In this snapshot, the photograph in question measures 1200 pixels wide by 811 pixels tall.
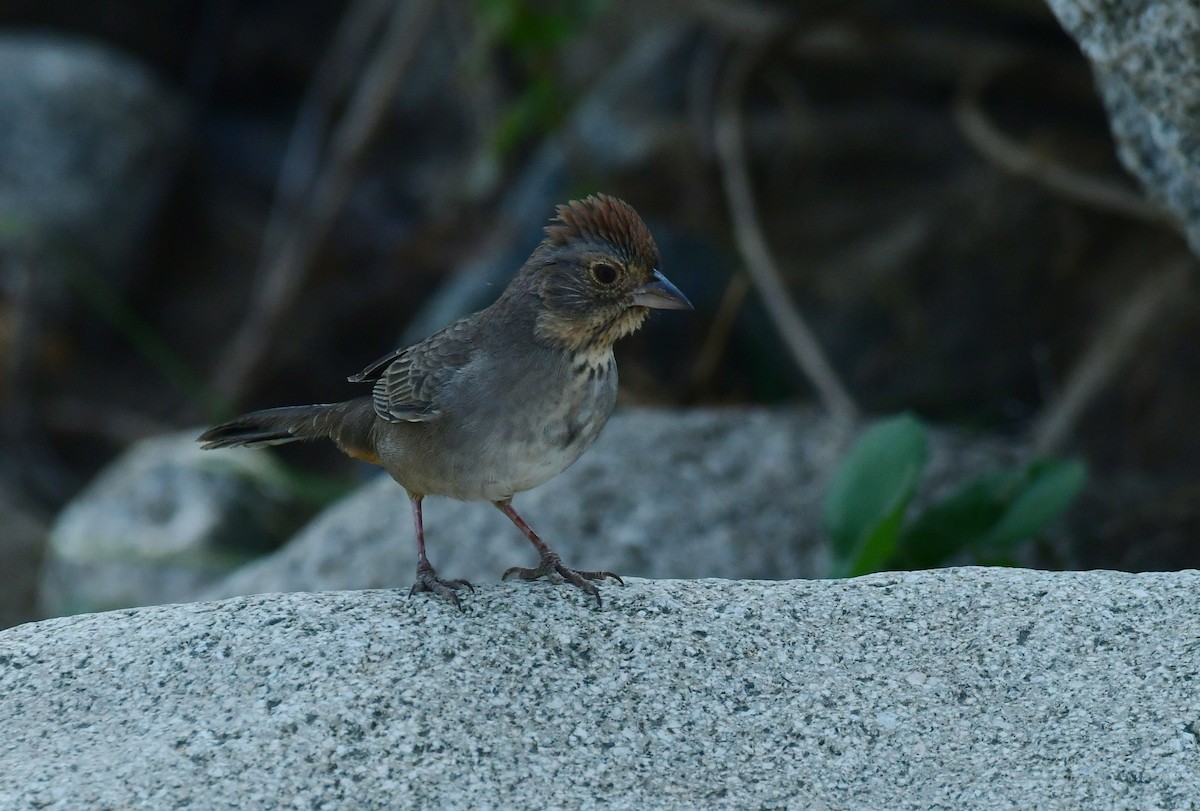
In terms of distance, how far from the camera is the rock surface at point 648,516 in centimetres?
498

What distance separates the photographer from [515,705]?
277 cm

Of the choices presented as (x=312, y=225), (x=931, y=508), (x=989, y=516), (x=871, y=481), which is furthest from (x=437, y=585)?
(x=312, y=225)

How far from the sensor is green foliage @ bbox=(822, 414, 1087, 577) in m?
4.20

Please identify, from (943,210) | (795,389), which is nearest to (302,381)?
(795,389)

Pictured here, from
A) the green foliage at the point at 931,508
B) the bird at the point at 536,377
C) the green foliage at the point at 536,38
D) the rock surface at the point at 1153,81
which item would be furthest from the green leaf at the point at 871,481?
the green foliage at the point at 536,38

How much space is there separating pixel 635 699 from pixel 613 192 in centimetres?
458

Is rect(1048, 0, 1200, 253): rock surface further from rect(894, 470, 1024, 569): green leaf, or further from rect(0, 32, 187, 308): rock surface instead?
rect(0, 32, 187, 308): rock surface

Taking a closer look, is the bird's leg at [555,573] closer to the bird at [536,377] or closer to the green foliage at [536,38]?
the bird at [536,377]

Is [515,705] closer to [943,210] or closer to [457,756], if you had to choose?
[457,756]

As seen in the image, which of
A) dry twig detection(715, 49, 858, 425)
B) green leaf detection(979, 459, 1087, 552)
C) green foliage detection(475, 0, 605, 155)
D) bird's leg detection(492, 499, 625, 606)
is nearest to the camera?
bird's leg detection(492, 499, 625, 606)

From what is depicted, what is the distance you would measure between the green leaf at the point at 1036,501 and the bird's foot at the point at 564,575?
151cm

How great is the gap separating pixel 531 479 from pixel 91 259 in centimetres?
632

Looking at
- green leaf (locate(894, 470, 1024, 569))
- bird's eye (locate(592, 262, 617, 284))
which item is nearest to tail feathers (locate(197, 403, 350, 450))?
bird's eye (locate(592, 262, 617, 284))

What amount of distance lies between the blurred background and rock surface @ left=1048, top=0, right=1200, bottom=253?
1.31 metres
